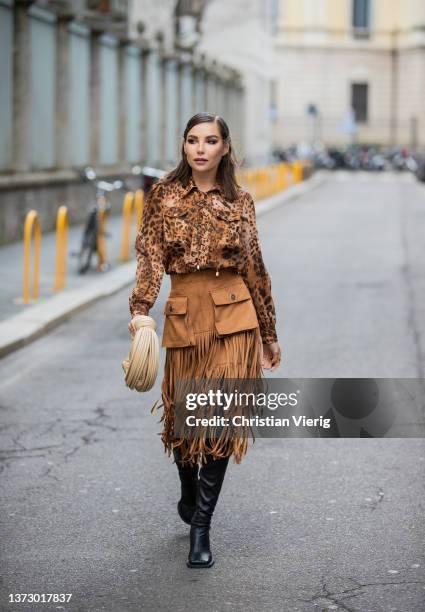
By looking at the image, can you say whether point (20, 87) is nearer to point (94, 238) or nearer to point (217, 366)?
point (94, 238)

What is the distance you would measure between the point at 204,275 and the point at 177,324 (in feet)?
0.70

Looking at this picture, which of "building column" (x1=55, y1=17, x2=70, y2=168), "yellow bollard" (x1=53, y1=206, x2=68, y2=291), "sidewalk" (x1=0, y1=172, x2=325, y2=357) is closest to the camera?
"sidewalk" (x1=0, y1=172, x2=325, y2=357)

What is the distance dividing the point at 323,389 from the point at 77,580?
3.17 m

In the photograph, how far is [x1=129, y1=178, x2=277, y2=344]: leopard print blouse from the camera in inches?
195

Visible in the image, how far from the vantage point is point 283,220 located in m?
27.1

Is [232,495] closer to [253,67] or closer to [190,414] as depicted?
[190,414]

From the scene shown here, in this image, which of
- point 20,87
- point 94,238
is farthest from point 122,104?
point 94,238

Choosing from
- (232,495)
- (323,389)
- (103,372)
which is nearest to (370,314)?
(103,372)

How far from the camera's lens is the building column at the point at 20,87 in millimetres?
19750

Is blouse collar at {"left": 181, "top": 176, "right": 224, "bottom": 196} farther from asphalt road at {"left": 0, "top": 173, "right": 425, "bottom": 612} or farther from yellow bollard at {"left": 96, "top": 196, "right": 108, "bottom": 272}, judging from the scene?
yellow bollard at {"left": 96, "top": 196, "right": 108, "bottom": 272}

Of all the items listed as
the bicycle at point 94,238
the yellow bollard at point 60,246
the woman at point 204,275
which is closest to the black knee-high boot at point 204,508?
the woman at point 204,275

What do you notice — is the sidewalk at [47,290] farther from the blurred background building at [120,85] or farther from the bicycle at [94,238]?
the blurred background building at [120,85]

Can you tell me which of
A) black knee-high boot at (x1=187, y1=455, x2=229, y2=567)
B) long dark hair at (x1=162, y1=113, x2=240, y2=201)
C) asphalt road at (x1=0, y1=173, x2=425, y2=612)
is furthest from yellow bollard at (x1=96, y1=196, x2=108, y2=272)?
black knee-high boot at (x1=187, y1=455, x2=229, y2=567)

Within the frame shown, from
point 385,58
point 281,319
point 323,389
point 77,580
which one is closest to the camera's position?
point 77,580
